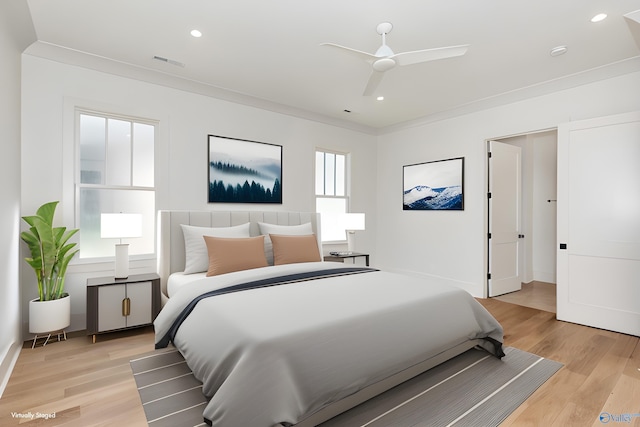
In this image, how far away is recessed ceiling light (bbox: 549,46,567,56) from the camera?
9.81 feet

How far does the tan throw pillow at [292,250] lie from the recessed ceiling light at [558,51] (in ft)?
10.2

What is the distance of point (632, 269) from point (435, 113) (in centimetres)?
309

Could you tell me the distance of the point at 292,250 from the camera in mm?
3605

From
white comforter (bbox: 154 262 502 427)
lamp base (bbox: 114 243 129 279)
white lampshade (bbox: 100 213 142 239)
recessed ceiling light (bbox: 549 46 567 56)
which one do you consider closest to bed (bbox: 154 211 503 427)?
white comforter (bbox: 154 262 502 427)

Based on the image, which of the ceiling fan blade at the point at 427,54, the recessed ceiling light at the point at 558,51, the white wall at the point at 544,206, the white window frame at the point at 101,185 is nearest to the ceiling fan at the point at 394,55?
the ceiling fan blade at the point at 427,54

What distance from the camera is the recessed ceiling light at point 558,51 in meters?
2.99

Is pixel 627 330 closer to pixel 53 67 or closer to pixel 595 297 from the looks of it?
pixel 595 297

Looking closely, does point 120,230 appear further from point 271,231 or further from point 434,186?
point 434,186

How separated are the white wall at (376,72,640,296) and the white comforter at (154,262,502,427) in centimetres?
232

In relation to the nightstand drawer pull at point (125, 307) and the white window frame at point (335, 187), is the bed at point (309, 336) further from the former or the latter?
the white window frame at point (335, 187)

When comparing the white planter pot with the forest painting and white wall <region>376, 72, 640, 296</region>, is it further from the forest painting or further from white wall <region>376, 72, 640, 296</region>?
white wall <region>376, 72, 640, 296</region>

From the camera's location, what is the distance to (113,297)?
297 centimetres

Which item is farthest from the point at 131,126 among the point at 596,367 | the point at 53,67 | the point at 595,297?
the point at 595,297

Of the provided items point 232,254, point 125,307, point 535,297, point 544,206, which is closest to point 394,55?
point 232,254
